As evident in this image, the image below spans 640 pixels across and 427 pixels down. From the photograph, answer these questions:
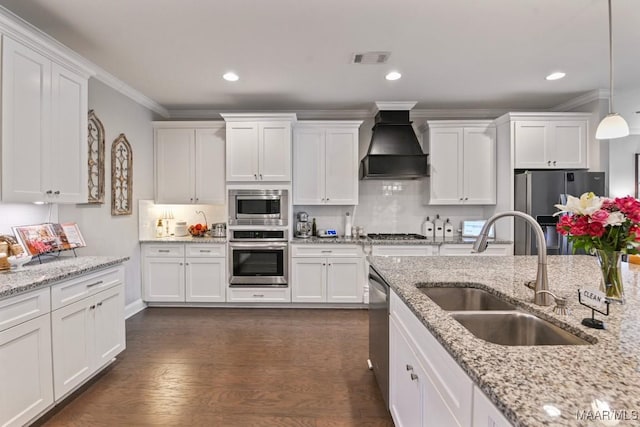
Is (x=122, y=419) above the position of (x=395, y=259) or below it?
below

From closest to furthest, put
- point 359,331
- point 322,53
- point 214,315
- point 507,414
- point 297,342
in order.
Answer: point 507,414 < point 322,53 < point 297,342 < point 359,331 < point 214,315

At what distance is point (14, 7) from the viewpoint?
2248 millimetres

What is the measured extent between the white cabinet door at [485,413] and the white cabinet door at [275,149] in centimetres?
353

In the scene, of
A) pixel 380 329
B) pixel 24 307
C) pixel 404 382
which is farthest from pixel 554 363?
pixel 24 307

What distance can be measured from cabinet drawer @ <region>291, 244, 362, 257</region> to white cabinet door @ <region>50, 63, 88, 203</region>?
2275 millimetres

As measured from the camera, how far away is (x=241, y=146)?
418 cm

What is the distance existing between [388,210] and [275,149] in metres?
1.85

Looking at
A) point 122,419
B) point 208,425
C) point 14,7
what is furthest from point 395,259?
point 14,7

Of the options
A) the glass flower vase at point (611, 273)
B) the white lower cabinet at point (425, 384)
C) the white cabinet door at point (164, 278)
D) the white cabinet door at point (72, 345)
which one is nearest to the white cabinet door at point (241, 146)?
the white cabinet door at point (164, 278)

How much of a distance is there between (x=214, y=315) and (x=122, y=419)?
190 centimetres

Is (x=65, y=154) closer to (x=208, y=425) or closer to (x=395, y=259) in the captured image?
(x=208, y=425)

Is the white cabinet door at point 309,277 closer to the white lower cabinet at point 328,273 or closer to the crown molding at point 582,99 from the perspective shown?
the white lower cabinet at point 328,273

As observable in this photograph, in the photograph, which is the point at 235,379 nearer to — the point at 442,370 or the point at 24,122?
the point at 442,370

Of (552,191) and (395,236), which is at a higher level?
(552,191)
